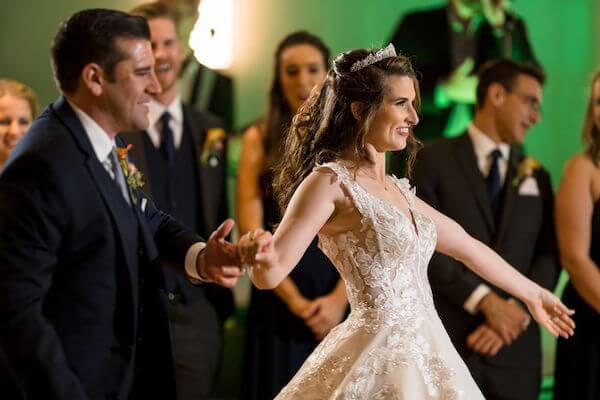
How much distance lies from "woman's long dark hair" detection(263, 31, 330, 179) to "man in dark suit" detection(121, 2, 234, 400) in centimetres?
22

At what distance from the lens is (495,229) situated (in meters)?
4.26

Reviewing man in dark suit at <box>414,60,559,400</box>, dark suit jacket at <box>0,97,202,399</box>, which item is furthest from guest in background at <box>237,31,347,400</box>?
dark suit jacket at <box>0,97,202,399</box>

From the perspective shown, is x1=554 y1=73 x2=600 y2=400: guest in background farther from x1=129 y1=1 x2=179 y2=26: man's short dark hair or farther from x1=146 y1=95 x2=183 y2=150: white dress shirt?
x1=129 y1=1 x2=179 y2=26: man's short dark hair

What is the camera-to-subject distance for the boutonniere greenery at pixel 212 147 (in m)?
4.24

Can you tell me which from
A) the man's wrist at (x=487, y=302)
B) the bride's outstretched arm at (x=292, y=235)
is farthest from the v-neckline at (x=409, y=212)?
the man's wrist at (x=487, y=302)

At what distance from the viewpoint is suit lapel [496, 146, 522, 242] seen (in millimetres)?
4254

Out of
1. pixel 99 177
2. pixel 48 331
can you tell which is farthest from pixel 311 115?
pixel 48 331

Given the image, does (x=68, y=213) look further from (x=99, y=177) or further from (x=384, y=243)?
(x=384, y=243)

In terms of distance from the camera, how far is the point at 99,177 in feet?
8.37

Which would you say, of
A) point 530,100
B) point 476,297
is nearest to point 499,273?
point 476,297

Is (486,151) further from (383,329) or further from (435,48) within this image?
(383,329)

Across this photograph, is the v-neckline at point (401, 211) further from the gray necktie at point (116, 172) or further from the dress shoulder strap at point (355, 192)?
the gray necktie at point (116, 172)

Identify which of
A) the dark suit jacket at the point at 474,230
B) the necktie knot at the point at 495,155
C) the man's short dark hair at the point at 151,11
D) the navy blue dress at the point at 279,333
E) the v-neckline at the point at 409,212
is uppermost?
the man's short dark hair at the point at 151,11

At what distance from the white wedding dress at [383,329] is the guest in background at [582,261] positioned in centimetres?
136
